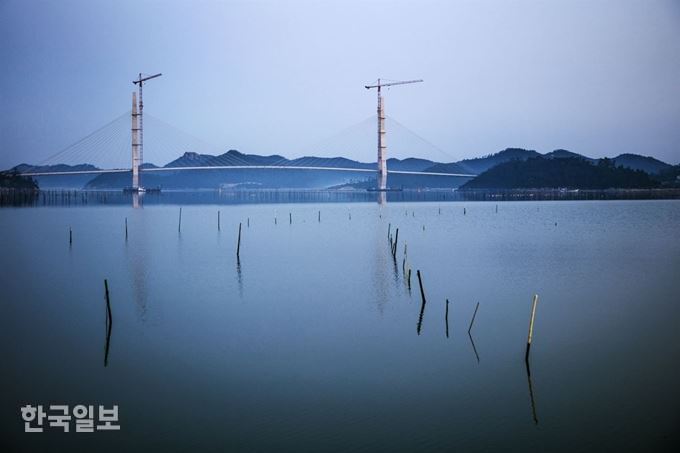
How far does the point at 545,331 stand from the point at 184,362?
18.8 ft

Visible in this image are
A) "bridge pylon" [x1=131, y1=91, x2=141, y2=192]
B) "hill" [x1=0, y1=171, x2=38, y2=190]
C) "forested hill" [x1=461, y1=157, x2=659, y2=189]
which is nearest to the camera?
"bridge pylon" [x1=131, y1=91, x2=141, y2=192]

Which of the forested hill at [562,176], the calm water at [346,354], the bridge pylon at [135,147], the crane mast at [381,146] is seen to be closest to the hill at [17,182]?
the bridge pylon at [135,147]

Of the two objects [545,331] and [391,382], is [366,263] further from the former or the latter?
[391,382]

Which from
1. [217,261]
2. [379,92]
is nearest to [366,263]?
[217,261]

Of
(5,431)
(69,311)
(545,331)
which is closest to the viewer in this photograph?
(5,431)

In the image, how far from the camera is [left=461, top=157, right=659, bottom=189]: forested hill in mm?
96750

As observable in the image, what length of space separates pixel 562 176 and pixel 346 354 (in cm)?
9865

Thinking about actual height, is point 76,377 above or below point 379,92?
below

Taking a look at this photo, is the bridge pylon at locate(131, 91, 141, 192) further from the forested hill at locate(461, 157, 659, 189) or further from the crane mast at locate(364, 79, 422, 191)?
the forested hill at locate(461, 157, 659, 189)

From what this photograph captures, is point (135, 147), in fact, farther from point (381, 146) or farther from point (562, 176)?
point (562, 176)

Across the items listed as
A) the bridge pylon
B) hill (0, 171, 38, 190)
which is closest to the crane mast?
the bridge pylon

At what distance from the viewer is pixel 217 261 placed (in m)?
18.3

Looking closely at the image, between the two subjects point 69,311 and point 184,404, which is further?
point 69,311

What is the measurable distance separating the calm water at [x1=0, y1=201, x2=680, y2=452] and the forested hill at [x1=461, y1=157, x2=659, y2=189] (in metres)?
85.3
